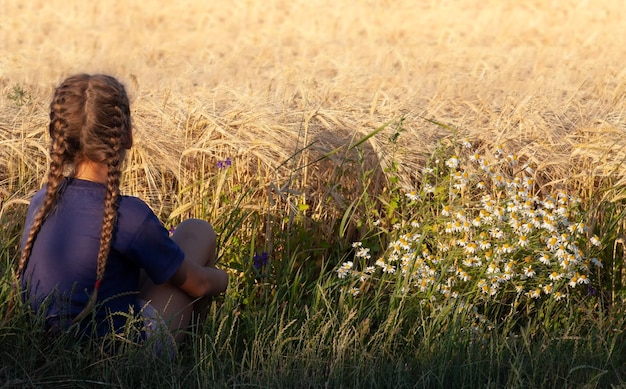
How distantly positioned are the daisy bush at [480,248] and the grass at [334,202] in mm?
34

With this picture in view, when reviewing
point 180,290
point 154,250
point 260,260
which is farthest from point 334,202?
point 154,250

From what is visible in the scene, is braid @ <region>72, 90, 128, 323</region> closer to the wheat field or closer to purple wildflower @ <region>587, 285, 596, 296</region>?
the wheat field

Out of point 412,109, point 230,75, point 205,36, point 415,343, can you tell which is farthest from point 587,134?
point 205,36

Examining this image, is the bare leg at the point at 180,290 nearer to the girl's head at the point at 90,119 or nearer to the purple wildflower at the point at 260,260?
the purple wildflower at the point at 260,260

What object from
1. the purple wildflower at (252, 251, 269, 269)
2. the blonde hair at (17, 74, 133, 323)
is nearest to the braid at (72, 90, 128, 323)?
the blonde hair at (17, 74, 133, 323)

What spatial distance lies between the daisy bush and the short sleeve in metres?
0.73

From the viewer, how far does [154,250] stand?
2.44 meters

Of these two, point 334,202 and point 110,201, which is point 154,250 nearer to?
point 110,201

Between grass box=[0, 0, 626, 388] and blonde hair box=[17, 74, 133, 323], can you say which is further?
grass box=[0, 0, 626, 388]

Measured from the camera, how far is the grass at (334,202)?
2572 millimetres

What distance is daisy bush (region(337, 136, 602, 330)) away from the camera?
3059 millimetres

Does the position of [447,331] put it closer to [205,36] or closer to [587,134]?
[587,134]

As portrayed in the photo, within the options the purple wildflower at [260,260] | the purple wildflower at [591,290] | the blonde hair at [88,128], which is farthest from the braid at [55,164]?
the purple wildflower at [591,290]

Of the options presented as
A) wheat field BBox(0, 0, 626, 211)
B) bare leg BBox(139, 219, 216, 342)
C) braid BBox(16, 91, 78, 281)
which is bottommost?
bare leg BBox(139, 219, 216, 342)
